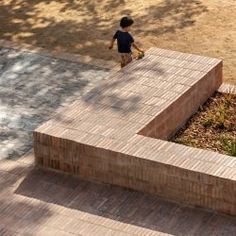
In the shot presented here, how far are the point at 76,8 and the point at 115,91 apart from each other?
20.2ft

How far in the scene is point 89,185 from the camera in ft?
32.3

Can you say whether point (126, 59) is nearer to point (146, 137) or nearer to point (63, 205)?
point (146, 137)

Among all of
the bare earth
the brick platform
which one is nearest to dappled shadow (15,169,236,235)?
the brick platform

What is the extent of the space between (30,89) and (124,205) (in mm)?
4198

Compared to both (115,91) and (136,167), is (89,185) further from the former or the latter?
(115,91)

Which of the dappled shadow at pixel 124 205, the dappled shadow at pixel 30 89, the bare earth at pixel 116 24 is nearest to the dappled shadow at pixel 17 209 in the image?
the dappled shadow at pixel 124 205

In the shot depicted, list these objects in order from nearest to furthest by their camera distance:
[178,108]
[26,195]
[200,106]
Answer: [26,195]
[178,108]
[200,106]

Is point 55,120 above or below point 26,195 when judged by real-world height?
above

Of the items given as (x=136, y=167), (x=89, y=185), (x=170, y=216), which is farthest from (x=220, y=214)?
(x=89, y=185)

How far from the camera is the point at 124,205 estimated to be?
9.37 m

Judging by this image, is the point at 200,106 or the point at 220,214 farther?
the point at 200,106

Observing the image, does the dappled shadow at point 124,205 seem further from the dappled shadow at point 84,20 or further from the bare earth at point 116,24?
the dappled shadow at point 84,20

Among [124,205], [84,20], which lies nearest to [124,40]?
[84,20]

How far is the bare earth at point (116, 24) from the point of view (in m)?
14.5
